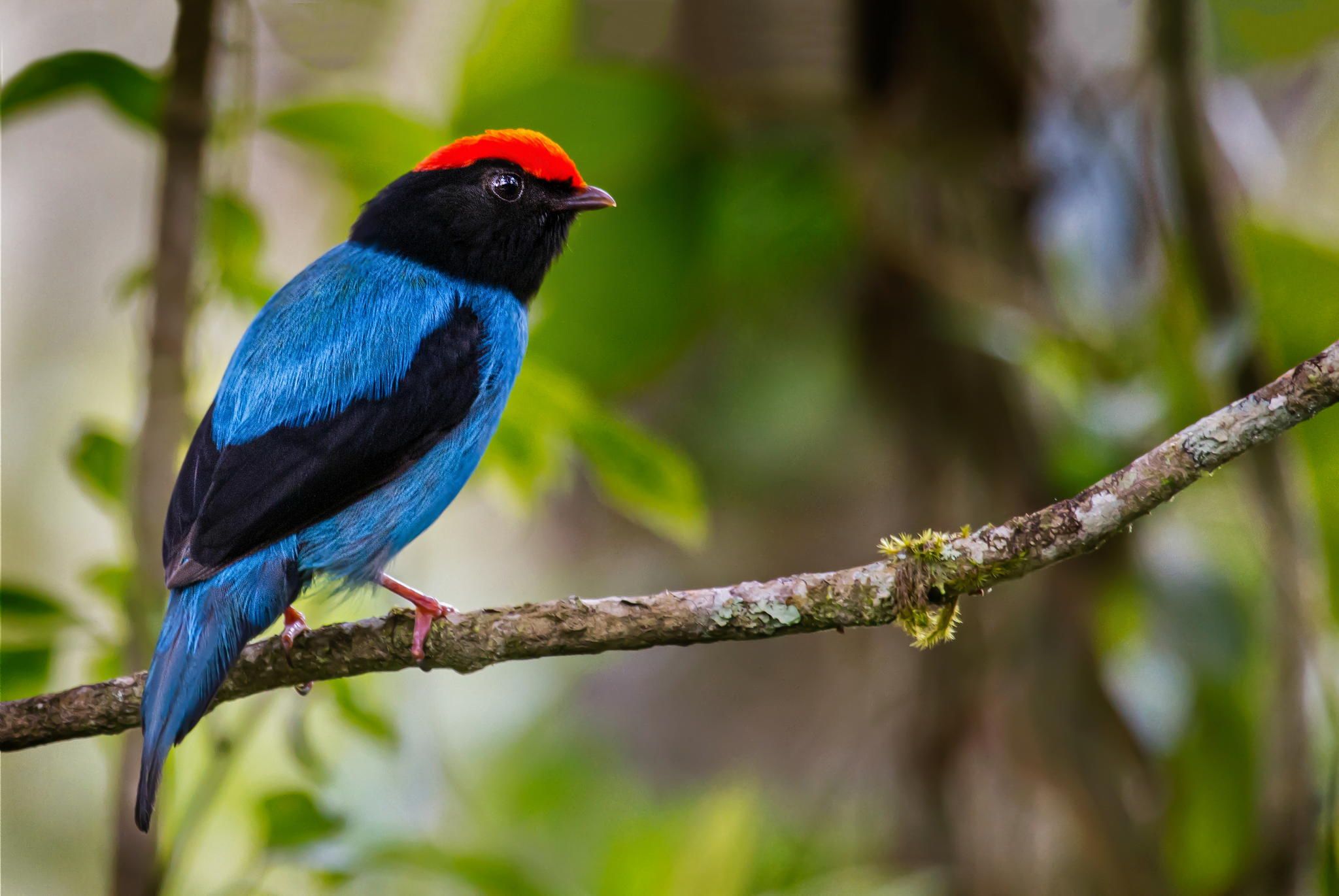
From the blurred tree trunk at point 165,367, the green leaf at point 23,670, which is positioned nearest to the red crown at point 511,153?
the blurred tree trunk at point 165,367

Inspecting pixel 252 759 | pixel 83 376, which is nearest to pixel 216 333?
pixel 252 759

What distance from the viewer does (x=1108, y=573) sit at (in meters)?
4.18

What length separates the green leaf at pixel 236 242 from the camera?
10.3 ft

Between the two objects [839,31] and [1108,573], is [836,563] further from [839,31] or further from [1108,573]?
[839,31]

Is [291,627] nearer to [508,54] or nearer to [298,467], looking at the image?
[298,467]

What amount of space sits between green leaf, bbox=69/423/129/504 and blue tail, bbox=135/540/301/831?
0.45 m

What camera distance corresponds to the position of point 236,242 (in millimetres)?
3270

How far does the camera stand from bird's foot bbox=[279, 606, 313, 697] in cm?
276

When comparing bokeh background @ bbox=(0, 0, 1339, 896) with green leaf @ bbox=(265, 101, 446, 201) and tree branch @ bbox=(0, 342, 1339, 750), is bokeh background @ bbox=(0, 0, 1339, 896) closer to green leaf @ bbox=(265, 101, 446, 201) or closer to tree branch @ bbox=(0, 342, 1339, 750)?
green leaf @ bbox=(265, 101, 446, 201)

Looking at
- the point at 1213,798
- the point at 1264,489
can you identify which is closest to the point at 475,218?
the point at 1264,489

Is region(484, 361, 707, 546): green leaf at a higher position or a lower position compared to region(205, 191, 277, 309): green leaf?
lower

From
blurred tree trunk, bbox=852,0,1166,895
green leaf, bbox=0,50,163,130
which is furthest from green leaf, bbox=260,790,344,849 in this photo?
blurred tree trunk, bbox=852,0,1166,895

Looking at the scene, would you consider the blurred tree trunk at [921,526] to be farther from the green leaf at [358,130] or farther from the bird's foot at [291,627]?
the bird's foot at [291,627]

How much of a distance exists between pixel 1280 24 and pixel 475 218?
261cm
